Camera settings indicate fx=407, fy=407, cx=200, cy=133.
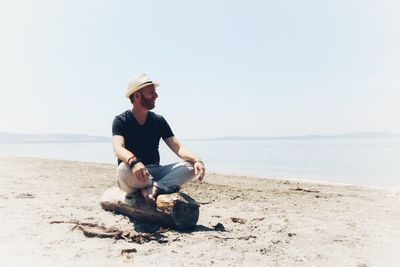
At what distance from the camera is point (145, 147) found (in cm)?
655

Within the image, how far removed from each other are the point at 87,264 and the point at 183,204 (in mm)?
1977

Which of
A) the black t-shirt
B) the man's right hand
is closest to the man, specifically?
the black t-shirt

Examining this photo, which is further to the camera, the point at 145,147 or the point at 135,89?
the point at 145,147

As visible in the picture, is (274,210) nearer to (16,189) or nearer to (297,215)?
(297,215)

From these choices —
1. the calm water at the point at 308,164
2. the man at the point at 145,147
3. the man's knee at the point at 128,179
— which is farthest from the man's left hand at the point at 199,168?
the calm water at the point at 308,164

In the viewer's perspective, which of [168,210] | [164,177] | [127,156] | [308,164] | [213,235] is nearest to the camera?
[127,156]

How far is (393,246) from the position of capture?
591cm

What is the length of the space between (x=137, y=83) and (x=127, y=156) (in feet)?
4.01

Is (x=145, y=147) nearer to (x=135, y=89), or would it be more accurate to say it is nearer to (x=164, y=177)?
(x=164, y=177)

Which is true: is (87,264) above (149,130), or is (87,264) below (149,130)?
below

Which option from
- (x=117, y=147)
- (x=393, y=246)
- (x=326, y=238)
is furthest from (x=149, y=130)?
(x=393, y=246)

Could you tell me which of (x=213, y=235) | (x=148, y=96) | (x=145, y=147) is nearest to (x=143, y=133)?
(x=145, y=147)

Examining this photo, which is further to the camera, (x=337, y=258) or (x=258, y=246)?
(x=258, y=246)

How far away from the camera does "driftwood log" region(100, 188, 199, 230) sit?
244 inches
